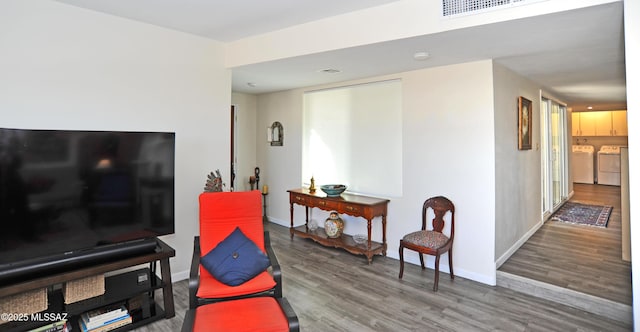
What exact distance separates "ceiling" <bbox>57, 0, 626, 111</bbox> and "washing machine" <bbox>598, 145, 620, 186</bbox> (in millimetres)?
6516

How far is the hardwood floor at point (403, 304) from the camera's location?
2.66 metres

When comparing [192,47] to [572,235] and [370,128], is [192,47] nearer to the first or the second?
[370,128]

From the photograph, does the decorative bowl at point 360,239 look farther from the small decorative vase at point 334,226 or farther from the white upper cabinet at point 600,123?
the white upper cabinet at point 600,123

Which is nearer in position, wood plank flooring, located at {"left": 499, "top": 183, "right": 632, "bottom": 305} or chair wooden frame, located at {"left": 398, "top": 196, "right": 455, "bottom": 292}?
wood plank flooring, located at {"left": 499, "top": 183, "right": 632, "bottom": 305}

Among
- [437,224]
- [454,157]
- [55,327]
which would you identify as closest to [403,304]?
[437,224]

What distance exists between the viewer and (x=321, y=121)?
5.26 meters

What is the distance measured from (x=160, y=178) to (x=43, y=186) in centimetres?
77

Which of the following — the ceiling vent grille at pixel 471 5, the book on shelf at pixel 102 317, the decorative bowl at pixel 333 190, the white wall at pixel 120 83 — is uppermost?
the ceiling vent grille at pixel 471 5

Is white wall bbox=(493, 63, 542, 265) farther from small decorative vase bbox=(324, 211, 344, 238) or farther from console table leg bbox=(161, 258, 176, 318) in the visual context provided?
console table leg bbox=(161, 258, 176, 318)

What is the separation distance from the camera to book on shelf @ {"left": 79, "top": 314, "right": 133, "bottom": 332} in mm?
2426

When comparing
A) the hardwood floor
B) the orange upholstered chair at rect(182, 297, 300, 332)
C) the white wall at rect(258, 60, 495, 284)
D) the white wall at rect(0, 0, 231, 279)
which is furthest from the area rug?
the white wall at rect(0, 0, 231, 279)

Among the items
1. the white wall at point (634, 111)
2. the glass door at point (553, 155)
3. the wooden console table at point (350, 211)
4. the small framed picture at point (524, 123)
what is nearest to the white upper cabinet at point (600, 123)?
the glass door at point (553, 155)

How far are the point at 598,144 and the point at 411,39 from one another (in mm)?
10330

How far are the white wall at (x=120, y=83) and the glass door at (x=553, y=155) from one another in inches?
202
